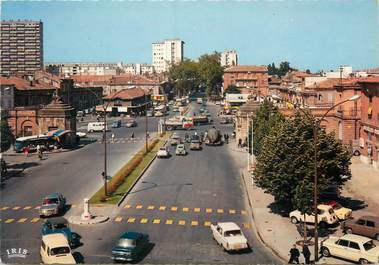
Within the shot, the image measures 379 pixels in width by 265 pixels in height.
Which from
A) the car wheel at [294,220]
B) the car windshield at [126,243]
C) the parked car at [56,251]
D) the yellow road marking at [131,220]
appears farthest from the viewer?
the yellow road marking at [131,220]

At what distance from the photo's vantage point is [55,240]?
1126 inches

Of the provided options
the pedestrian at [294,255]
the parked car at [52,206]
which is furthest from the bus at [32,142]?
the pedestrian at [294,255]

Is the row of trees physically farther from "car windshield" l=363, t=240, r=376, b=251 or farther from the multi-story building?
the multi-story building

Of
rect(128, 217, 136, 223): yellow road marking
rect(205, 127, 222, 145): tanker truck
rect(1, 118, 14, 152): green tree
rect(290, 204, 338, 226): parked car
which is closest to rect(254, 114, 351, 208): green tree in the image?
rect(290, 204, 338, 226): parked car

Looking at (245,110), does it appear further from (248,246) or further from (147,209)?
(248,246)

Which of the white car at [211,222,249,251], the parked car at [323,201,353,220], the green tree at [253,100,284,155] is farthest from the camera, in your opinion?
the green tree at [253,100,284,155]

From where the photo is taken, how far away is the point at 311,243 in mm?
32094

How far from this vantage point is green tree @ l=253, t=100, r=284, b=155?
5727 centimetres

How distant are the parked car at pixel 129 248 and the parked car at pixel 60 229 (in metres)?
3.23

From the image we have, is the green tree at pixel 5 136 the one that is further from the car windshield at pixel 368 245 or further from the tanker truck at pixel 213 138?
the car windshield at pixel 368 245

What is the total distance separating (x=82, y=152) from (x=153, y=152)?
954 cm

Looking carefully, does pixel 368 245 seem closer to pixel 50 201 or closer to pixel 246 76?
pixel 50 201

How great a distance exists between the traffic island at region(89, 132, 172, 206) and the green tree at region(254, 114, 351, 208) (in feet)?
38.8

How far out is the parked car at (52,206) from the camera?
1505 inches
